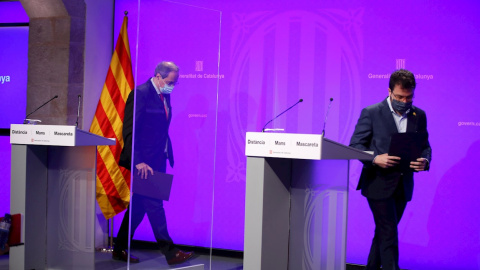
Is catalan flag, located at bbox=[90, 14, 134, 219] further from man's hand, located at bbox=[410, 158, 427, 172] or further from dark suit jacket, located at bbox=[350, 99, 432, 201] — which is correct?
man's hand, located at bbox=[410, 158, 427, 172]

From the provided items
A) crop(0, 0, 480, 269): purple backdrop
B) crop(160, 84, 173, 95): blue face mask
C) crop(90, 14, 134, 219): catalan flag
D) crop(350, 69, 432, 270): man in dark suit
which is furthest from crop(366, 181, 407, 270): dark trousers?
crop(90, 14, 134, 219): catalan flag

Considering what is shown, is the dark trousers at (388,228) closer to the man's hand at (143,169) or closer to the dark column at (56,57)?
the man's hand at (143,169)

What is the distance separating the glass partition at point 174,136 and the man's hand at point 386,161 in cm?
127

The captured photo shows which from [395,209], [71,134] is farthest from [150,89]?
[395,209]

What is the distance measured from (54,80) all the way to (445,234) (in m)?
4.10

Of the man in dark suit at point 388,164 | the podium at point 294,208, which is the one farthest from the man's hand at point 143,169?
the man in dark suit at point 388,164

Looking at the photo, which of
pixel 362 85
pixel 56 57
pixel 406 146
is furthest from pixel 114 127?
pixel 406 146

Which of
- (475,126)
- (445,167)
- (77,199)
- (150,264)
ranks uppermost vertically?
(475,126)

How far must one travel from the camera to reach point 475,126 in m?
5.15

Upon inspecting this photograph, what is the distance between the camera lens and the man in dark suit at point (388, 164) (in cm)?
399

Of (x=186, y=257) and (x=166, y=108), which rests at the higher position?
(x=166, y=108)

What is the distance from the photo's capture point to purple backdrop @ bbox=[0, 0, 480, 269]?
14.5 ft

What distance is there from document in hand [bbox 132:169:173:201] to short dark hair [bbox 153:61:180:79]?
727 mm

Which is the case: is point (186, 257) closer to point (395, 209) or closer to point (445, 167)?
point (395, 209)
